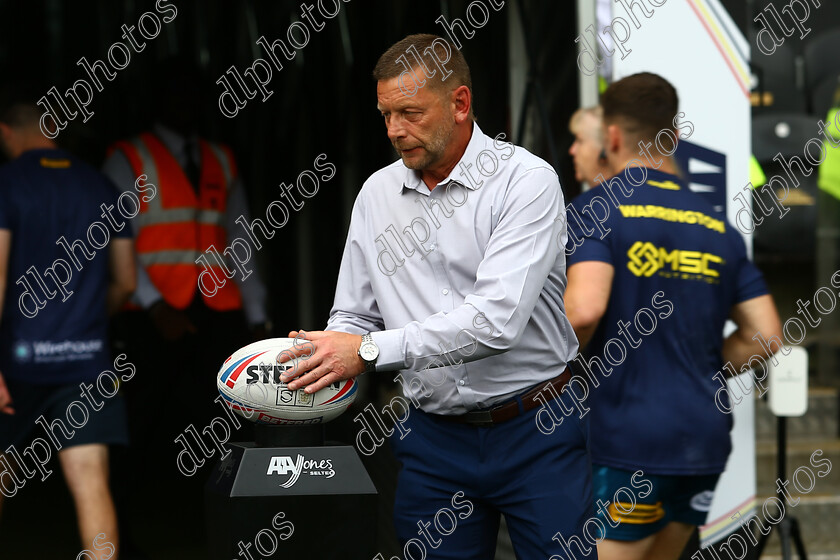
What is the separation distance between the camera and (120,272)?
399 cm

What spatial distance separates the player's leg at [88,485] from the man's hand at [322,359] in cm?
174

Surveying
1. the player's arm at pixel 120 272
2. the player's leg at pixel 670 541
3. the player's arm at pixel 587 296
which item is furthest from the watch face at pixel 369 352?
the player's arm at pixel 120 272

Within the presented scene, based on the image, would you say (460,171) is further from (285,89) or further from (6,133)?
(285,89)

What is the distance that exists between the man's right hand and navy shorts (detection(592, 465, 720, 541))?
7.43ft

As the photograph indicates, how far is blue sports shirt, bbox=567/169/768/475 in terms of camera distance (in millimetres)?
2969

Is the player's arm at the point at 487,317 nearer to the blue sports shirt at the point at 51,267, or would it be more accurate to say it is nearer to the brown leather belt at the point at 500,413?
the brown leather belt at the point at 500,413

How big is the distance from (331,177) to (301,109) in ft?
2.06

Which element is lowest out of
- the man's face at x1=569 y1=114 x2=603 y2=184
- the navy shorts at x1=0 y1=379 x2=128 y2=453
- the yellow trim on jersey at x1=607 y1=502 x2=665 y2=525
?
the yellow trim on jersey at x1=607 y1=502 x2=665 y2=525

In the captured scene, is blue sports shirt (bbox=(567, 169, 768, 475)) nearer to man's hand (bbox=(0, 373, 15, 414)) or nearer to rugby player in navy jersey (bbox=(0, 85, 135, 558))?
rugby player in navy jersey (bbox=(0, 85, 135, 558))

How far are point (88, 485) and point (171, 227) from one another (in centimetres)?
145

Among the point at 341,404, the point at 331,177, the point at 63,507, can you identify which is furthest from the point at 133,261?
the point at 331,177

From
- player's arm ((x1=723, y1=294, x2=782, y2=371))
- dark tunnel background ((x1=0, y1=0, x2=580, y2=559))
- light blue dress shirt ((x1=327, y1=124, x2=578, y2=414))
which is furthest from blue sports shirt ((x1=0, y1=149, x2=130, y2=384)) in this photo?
player's arm ((x1=723, y1=294, x2=782, y2=371))

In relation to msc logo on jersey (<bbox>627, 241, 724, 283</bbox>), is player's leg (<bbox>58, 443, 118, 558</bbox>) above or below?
below

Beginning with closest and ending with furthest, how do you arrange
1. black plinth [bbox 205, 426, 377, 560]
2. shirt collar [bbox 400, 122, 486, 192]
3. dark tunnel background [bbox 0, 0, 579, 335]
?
black plinth [bbox 205, 426, 377, 560] < shirt collar [bbox 400, 122, 486, 192] < dark tunnel background [bbox 0, 0, 579, 335]
